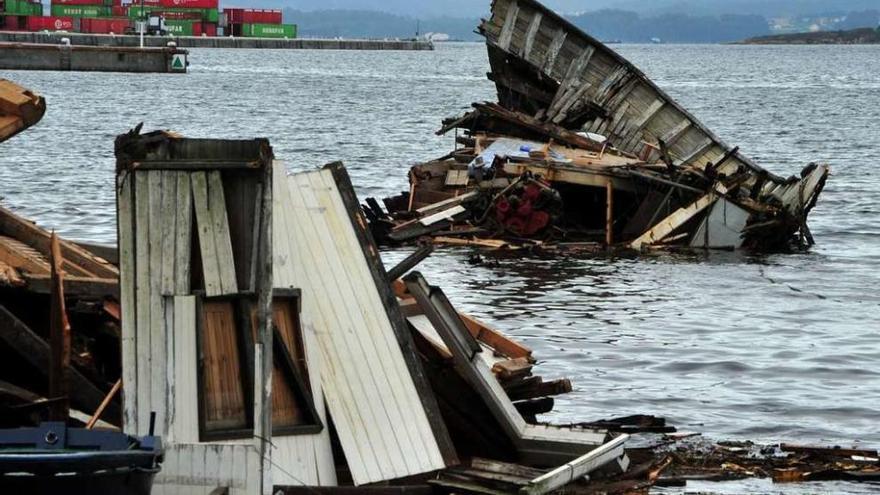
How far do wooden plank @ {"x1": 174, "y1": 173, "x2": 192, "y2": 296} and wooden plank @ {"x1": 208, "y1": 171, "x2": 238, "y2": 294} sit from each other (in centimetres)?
12

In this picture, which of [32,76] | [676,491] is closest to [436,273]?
[676,491]

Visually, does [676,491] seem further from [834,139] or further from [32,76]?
[32,76]

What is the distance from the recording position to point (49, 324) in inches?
423

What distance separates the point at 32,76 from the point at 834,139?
6730 centimetres

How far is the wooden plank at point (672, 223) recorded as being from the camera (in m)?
26.8

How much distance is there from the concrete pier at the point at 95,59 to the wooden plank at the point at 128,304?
351ft

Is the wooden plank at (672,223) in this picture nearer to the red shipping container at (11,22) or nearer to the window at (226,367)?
the window at (226,367)

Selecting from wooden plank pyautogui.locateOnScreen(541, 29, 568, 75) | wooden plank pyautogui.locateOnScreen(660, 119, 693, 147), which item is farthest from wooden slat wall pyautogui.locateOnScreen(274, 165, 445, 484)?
wooden plank pyautogui.locateOnScreen(541, 29, 568, 75)

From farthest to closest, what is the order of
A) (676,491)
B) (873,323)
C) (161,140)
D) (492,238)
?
(492,238), (873,323), (676,491), (161,140)

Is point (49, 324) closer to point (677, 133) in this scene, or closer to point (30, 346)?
point (30, 346)

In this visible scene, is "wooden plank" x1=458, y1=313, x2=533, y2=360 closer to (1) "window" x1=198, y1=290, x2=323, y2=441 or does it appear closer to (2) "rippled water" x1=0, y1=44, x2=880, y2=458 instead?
(2) "rippled water" x1=0, y1=44, x2=880, y2=458

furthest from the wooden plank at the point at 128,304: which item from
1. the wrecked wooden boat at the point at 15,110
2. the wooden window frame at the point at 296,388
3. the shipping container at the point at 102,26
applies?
the shipping container at the point at 102,26

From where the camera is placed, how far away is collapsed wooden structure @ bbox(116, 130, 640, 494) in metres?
9.01

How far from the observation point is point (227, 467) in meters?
9.01
